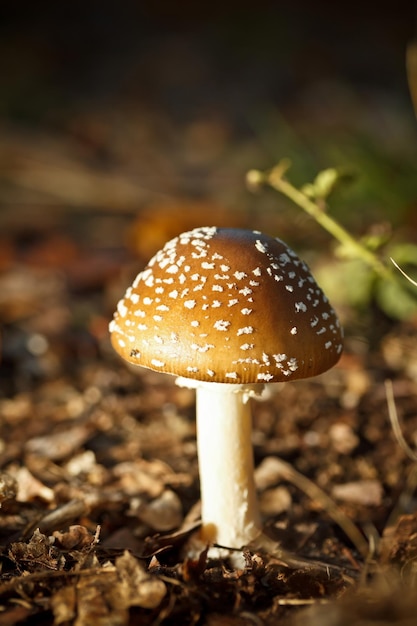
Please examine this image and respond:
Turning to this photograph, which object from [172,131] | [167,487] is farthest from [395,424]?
[172,131]

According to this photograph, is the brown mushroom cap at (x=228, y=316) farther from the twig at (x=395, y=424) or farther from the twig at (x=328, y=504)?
the twig at (x=328, y=504)

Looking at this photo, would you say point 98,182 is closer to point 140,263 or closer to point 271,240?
point 140,263

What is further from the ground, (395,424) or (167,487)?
(395,424)

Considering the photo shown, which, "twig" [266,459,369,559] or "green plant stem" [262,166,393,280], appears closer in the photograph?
"twig" [266,459,369,559]

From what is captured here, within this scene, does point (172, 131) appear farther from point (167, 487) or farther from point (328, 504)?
point (328, 504)

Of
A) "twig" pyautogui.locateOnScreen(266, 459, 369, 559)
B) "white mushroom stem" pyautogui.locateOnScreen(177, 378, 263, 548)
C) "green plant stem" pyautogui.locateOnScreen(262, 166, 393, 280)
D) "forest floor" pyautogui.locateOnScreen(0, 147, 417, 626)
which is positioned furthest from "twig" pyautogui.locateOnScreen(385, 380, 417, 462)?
"white mushroom stem" pyautogui.locateOnScreen(177, 378, 263, 548)

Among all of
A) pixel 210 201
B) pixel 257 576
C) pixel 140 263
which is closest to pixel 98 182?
pixel 210 201

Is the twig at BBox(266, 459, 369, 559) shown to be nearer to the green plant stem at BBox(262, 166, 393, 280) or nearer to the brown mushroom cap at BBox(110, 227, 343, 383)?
the brown mushroom cap at BBox(110, 227, 343, 383)
